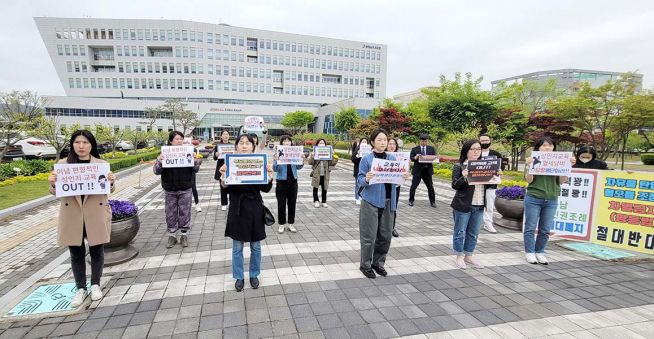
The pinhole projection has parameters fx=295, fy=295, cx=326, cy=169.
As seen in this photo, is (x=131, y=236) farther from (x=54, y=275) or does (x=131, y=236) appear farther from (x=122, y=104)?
(x=122, y=104)

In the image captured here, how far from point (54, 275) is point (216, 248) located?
7.33 feet

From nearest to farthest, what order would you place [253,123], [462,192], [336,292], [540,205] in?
[336,292]
[462,192]
[540,205]
[253,123]

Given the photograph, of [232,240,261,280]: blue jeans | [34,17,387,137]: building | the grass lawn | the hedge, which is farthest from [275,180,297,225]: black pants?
[34,17,387,137]: building

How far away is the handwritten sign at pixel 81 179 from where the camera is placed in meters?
3.32

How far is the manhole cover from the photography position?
5.25 metres

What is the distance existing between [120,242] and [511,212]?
7828 millimetres

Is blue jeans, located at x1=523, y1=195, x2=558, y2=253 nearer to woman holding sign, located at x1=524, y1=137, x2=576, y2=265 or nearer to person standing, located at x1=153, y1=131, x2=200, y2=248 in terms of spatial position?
woman holding sign, located at x1=524, y1=137, x2=576, y2=265

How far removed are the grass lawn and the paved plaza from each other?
2625 mm

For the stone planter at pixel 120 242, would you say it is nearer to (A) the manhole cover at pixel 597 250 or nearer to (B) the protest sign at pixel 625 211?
(A) the manhole cover at pixel 597 250

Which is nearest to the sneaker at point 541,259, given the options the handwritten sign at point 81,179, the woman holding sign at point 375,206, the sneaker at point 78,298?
the woman holding sign at point 375,206

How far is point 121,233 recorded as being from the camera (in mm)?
4625

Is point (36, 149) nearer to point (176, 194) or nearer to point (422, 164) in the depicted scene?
point (176, 194)

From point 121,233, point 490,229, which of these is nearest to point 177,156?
point 121,233

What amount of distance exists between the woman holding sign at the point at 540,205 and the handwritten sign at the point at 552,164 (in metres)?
0.09
